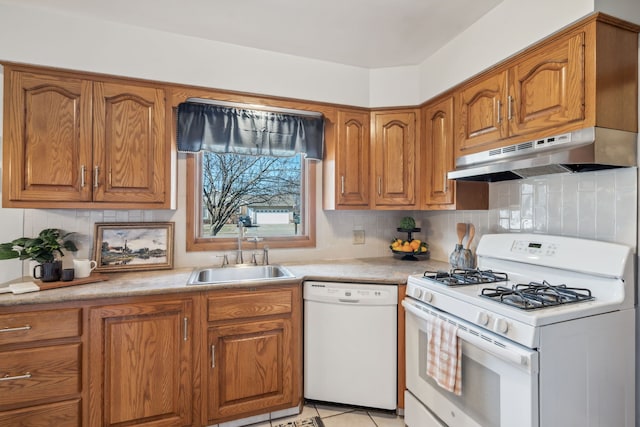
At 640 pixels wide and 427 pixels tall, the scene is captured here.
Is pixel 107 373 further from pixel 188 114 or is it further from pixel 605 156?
pixel 605 156

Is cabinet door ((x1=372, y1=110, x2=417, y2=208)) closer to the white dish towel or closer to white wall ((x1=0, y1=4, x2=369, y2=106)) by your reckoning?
white wall ((x1=0, y1=4, x2=369, y2=106))

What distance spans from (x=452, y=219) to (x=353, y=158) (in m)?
0.92

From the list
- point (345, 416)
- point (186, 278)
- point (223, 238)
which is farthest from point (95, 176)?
point (345, 416)

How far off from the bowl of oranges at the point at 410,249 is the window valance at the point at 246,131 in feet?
3.16

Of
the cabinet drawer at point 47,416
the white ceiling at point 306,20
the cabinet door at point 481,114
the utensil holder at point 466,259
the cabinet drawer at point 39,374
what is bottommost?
the cabinet drawer at point 47,416

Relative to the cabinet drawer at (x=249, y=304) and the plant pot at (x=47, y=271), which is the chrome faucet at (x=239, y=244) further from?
the plant pot at (x=47, y=271)

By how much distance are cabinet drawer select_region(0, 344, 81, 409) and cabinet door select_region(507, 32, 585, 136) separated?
2553mm

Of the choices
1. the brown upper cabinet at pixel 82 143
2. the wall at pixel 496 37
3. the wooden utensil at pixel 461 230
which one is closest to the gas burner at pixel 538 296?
the wooden utensil at pixel 461 230

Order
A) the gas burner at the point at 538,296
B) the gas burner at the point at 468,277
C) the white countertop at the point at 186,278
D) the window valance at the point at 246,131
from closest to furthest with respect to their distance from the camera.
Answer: the gas burner at the point at 538,296 < the white countertop at the point at 186,278 < the gas burner at the point at 468,277 < the window valance at the point at 246,131

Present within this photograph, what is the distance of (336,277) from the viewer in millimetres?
2008

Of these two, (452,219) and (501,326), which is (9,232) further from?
(452,219)

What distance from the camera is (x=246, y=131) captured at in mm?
2428

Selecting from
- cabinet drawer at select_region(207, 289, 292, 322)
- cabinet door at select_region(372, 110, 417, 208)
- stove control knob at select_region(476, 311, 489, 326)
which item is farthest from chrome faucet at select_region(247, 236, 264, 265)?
stove control knob at select_region(476, 311, 489, 326)

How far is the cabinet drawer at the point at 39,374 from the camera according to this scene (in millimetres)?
1488
